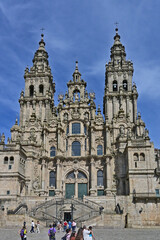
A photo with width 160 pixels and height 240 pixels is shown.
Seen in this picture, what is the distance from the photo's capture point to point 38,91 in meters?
52.0

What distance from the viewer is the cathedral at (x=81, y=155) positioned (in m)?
35.7

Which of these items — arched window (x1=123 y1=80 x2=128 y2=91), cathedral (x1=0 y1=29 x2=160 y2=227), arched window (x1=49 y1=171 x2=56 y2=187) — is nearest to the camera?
cathedral (x1=0 y1=29 x2=160 y2=227)

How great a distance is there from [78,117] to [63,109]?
3285mm

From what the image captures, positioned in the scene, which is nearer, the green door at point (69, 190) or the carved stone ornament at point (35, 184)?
the carved stone ornament at point (35, 184)

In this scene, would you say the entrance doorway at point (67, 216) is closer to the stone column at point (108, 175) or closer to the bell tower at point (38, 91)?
the stone column at point (108, 175)

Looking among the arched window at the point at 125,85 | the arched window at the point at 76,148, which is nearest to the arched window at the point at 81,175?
the arched window at the point at 76,148

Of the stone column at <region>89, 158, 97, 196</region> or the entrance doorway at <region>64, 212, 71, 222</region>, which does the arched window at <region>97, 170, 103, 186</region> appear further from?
the entrance doorway at <region>64, 212, 71, 222</region>

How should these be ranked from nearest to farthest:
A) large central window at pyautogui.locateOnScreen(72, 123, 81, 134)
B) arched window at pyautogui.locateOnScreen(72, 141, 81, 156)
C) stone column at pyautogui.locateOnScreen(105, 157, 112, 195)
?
stone column at pyautogui.locateOnScreen(105, 157, 112, 195)
arched window at pyautogui.locateOnScreen(72, 141, 81, 156)
large central window at pyautogui.locateOnScreen(72, 123, 81, 134)

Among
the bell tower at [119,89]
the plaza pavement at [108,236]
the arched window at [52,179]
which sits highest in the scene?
the bell tower at [119,89]

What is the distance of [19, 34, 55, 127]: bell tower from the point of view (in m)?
50.1

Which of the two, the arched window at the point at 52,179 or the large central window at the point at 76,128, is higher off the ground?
the large central window at the point at 76,128

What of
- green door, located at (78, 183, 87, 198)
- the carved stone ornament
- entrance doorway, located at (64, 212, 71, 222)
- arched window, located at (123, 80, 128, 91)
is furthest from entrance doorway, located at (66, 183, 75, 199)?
arched window, located at (123, 80, 128, 91)

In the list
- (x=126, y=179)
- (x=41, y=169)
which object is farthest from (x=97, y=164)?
(x=41, y=169)

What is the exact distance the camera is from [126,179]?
133 ft
